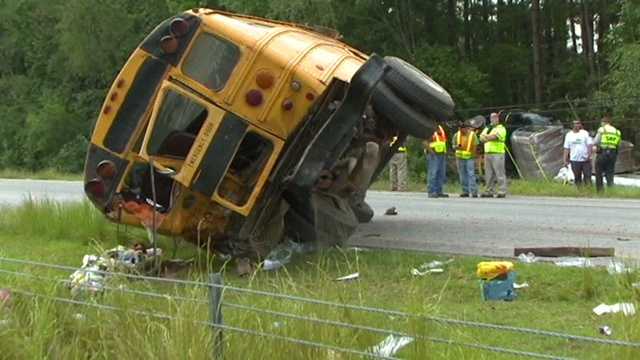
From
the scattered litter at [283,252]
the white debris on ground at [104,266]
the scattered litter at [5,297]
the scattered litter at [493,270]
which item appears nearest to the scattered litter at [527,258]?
the scattered litter at [493,270]

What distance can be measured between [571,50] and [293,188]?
3547 cm

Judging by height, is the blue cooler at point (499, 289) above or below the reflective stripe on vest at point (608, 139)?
above

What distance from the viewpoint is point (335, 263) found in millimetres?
8312

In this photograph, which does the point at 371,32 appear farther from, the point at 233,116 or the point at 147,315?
the point at 147,315

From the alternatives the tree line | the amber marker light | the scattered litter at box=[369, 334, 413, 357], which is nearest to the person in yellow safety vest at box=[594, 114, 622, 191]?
the tree line

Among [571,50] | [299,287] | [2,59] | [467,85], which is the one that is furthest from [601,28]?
[299,287]

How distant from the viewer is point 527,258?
891 cm

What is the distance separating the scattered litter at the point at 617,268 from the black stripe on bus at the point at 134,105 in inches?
172

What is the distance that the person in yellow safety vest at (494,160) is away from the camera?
18.3 metres

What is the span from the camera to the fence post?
445 centimetres

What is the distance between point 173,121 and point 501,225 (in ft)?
18.0

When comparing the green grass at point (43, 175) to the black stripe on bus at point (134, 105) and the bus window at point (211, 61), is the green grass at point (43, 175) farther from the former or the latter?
the bus window at point (211, 61)

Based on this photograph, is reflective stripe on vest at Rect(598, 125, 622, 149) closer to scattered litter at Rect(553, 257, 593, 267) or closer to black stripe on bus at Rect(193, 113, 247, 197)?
scattered litter at Rect(553, 257, 593, 267)

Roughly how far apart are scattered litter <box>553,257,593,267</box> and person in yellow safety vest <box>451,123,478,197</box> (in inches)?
371
